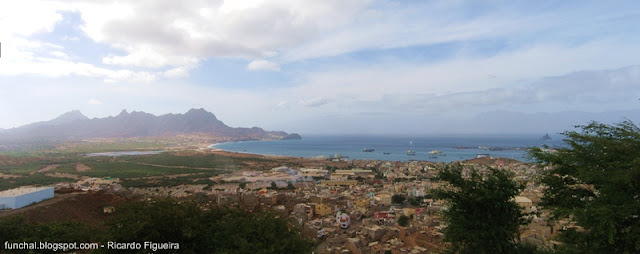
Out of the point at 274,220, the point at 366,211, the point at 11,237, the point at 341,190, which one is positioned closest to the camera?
the point at 274,220

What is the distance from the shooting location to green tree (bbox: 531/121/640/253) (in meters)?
5.05

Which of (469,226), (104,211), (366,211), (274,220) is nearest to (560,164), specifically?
(469,226)

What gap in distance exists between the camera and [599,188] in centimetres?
563

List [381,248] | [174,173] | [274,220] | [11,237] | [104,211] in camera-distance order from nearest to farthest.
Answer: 1. [274,220]
2. [11,237]
3. [381,248]
4. [104,211]
5. [174,173]

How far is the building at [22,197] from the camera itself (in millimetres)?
14531

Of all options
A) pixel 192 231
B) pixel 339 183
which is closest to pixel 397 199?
pixel 339 183

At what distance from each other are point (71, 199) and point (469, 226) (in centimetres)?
1747

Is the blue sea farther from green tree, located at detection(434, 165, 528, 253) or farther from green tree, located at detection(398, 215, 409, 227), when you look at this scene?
green tree, located at detection(434, 165, 528, 253)

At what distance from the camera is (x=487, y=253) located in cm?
644

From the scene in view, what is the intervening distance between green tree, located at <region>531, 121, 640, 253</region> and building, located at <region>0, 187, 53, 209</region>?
1971 centimetres

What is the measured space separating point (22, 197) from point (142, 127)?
5483 inches

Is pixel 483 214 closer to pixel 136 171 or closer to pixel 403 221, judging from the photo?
pixel 403 221

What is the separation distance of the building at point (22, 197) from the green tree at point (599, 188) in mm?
19711

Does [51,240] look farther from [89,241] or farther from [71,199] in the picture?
[71,199]
